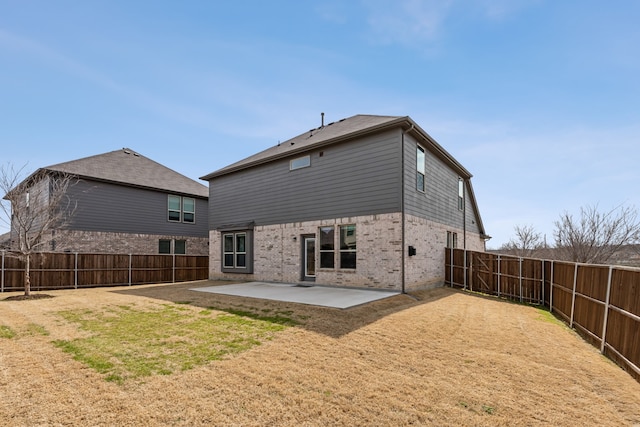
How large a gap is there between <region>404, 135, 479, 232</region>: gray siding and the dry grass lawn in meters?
5.89

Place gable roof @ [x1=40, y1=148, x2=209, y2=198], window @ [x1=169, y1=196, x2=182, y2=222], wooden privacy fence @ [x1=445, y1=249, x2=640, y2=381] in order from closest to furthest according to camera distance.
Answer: wooden privacy fence @ [x1=445, y1=249, x2=640, y2=381] → gable roof @ [x1=40, y1=148, x2=209, y2=198] → window @ [x1=169, y1=196, x2=182, y2=222]

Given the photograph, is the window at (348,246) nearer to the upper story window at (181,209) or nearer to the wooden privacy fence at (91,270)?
the wooden privacy fence at (91,270)

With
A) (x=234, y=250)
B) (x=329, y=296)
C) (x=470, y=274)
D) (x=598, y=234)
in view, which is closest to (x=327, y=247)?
(x=329, y=296)

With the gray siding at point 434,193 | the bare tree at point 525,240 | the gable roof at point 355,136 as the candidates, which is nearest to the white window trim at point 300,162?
the gable roof at point 355,136

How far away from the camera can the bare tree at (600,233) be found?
16.3m

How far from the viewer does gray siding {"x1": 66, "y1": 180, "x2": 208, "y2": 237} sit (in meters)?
16.8

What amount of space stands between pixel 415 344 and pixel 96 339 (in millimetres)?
5784

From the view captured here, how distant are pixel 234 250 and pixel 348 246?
7.28 meters

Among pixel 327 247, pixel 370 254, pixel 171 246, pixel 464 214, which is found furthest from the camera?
pixel 171 246

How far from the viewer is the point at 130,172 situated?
1981 cm

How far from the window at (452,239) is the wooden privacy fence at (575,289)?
1382 mm

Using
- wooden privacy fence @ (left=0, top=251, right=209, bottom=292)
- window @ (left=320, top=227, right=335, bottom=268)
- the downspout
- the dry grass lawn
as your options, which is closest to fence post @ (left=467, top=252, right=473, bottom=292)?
the downspout

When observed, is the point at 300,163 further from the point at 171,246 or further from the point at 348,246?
the point at 171,246

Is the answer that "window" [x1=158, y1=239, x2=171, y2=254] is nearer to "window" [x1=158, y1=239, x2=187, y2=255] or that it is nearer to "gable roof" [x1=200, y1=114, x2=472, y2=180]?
"window" [x1=158, y1=239, x2=187, y2=255]
